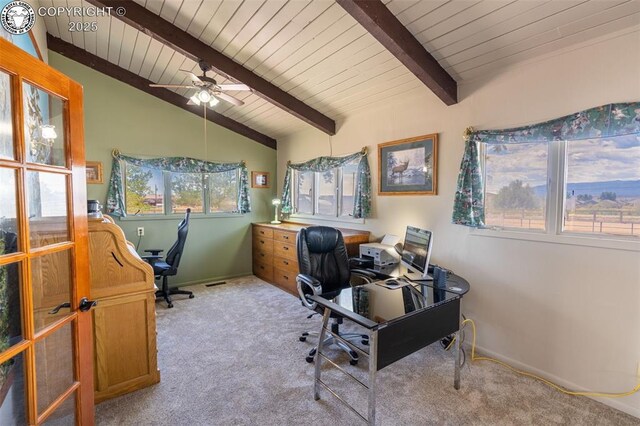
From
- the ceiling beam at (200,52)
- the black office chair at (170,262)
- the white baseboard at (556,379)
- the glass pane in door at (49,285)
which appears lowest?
the white baseboard at (556,379)

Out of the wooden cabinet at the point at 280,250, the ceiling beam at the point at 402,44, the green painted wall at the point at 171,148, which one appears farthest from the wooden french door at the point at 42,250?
the green painted wall at the point at 171,148

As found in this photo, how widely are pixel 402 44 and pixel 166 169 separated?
3774 millimetres

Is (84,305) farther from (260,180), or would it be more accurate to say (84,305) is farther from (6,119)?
(260,180)

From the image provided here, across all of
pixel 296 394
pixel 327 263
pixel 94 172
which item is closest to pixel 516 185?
pixel 327 263

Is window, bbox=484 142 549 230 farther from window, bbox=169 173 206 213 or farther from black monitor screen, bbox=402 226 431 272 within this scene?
window, bbox=169 173 206 213

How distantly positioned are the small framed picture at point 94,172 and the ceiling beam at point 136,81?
121cm

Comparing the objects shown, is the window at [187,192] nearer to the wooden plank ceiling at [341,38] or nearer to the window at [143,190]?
the window at [143,190]

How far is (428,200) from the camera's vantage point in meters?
3.14

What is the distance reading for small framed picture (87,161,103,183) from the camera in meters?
4.06

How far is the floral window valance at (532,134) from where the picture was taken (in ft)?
6.25

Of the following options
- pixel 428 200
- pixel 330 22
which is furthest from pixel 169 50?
pixel 428 200

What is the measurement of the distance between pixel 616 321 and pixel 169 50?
4715mm

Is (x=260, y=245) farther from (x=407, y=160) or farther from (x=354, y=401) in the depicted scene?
(x=354, y=401)

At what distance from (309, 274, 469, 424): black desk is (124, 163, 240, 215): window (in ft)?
11.5
